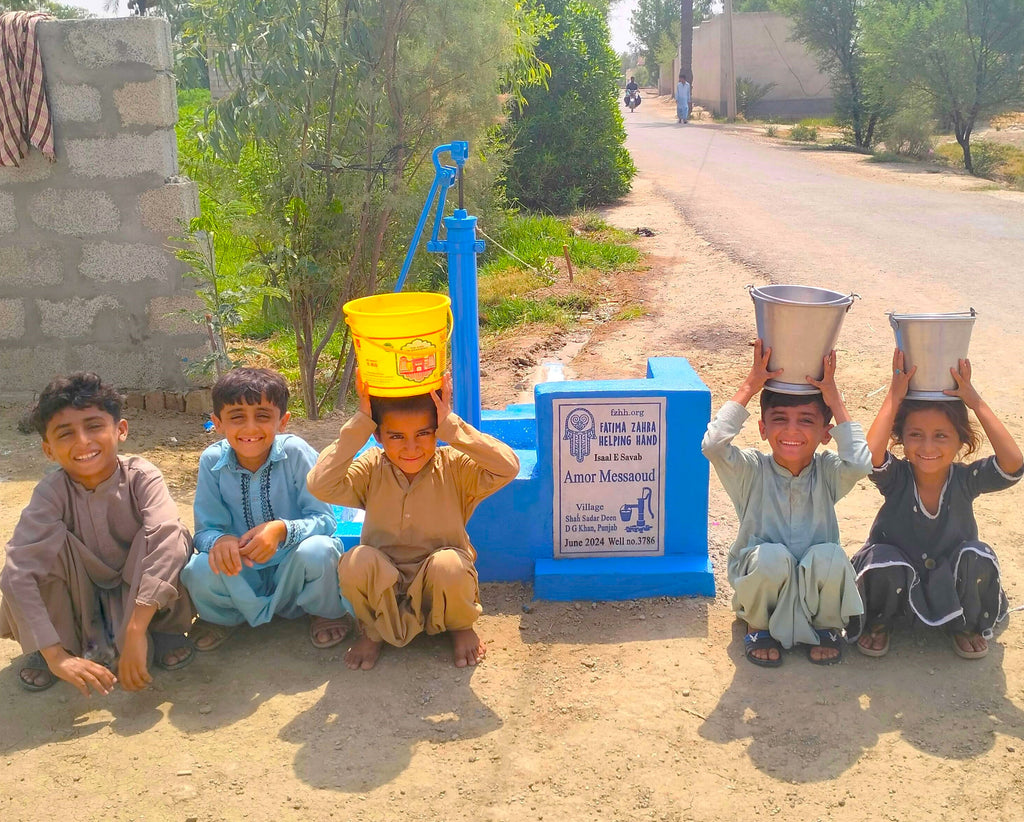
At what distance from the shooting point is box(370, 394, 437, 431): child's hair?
115 inches

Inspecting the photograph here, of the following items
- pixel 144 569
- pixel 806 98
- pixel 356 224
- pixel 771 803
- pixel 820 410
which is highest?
pixel 806 98

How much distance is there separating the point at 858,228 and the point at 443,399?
9.58 meters

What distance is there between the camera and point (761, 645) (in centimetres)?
307

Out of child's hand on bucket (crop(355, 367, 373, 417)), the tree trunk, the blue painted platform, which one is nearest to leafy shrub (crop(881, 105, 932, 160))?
the tree trunk

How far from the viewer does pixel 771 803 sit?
96.4 inches

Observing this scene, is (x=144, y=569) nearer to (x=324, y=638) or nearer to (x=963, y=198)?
(x=324, y=638)

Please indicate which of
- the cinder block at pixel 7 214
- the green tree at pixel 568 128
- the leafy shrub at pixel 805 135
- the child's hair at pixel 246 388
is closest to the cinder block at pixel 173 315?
the cinder block at pixel 7 214

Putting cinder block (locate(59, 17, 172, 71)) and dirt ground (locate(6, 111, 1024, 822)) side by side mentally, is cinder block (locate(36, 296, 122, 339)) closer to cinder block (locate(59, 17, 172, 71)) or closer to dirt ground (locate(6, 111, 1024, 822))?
cinder block (locate(59, 17, 172, 71))

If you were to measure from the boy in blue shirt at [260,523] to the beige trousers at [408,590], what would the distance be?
6.7 inches

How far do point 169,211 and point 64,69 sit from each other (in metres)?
0.87

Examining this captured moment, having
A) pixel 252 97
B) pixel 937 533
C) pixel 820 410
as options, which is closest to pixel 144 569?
pixel 820 410

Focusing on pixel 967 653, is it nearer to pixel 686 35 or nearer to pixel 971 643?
pixel 971 643

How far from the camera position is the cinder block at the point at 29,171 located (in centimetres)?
531

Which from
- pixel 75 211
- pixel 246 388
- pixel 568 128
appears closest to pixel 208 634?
pixel 246 388
